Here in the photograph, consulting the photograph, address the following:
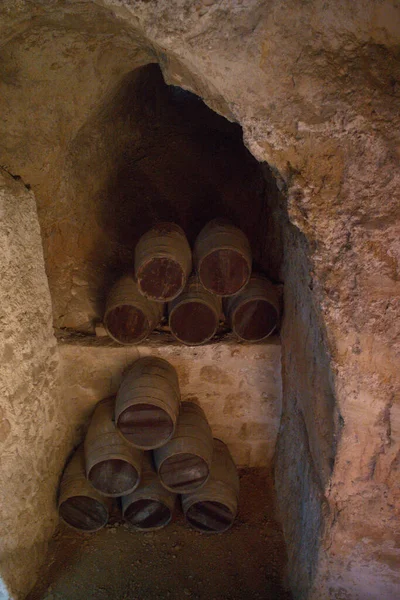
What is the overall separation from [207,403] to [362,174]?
2084 millimetres

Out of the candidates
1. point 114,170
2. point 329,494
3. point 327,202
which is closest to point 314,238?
point 327,202

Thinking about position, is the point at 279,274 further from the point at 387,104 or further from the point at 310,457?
the point at 387,104

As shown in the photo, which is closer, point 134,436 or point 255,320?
point 134,436

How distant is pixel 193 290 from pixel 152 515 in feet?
5.08

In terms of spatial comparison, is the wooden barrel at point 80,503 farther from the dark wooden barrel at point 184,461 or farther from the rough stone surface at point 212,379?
the dark wooden barrel at point 184,461

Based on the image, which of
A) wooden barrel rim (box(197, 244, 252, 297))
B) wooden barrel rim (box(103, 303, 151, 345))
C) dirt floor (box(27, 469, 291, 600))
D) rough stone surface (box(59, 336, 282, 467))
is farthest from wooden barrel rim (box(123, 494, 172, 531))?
wooden barrel rim (box(197, 244, 252, 297))

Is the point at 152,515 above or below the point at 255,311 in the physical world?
below

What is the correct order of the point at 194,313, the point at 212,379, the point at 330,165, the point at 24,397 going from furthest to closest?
the point at 212,379, the point at 194,313, the point at 24,397, the point at 330,165

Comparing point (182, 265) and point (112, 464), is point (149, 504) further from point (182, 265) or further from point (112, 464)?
point (182, 265)

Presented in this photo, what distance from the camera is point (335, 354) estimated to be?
1988 millimetres

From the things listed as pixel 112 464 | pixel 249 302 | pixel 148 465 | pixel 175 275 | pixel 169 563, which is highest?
pixel 175 275

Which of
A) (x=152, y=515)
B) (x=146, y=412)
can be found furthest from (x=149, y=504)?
(x=146, y=412)

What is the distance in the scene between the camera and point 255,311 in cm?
298

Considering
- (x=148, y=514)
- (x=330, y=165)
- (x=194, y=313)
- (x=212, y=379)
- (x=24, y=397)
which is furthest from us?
(x=212, y=379)
